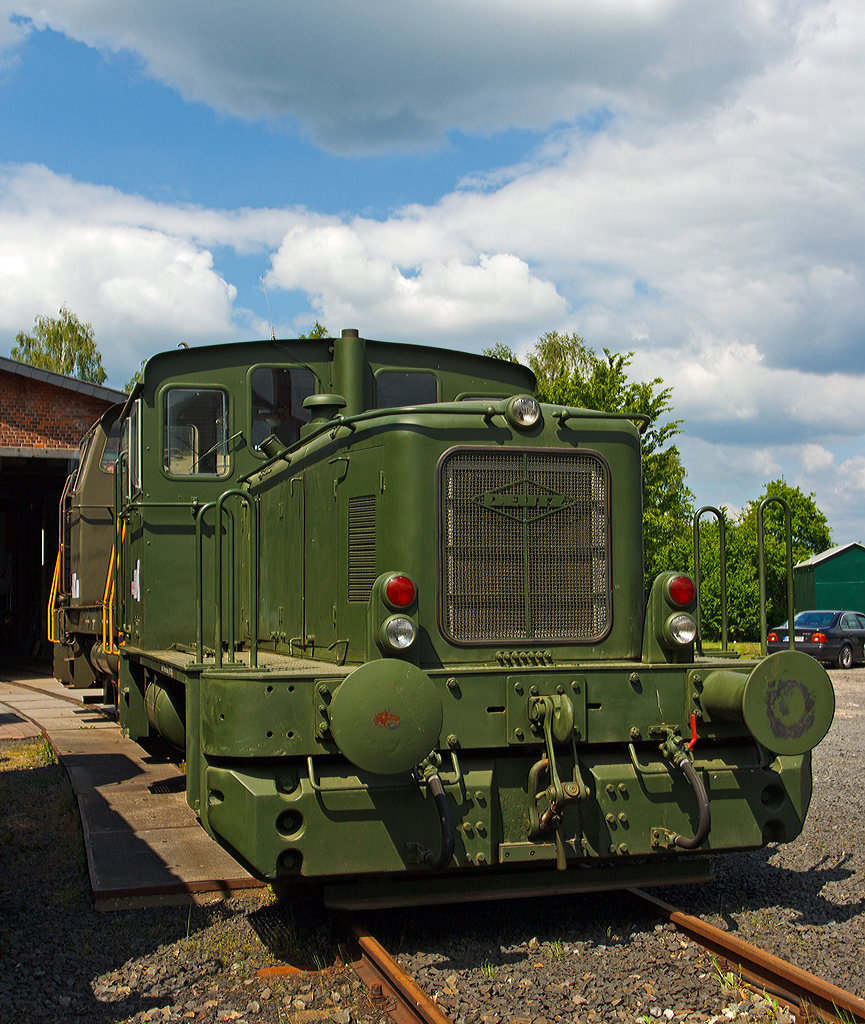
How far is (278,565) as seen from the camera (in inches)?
226

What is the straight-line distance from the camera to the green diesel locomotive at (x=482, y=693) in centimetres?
405

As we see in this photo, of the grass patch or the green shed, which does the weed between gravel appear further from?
the green shed

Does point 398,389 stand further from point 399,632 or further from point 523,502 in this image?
point 399,632

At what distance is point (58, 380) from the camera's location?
61.3 ft

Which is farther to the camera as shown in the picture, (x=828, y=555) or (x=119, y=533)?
(x=828, y=555)

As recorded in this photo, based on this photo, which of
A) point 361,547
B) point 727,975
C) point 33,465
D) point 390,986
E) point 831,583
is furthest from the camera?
point 831,583

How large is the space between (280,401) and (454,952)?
3631 millimetres

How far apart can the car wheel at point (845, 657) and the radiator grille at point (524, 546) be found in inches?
693

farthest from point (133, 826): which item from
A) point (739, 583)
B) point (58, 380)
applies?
point (739, 583)

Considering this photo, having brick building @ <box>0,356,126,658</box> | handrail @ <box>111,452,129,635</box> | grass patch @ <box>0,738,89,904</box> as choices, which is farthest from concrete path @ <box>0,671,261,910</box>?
brick building @ <box>0,356,126,658</box>

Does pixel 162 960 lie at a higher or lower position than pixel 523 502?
lower

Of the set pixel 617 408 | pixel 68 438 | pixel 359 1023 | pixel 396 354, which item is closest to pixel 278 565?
pixel 396 354

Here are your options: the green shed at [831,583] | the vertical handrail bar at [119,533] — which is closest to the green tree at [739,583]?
the green shed at [831,583]

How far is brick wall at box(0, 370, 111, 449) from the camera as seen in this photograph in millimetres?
18641
